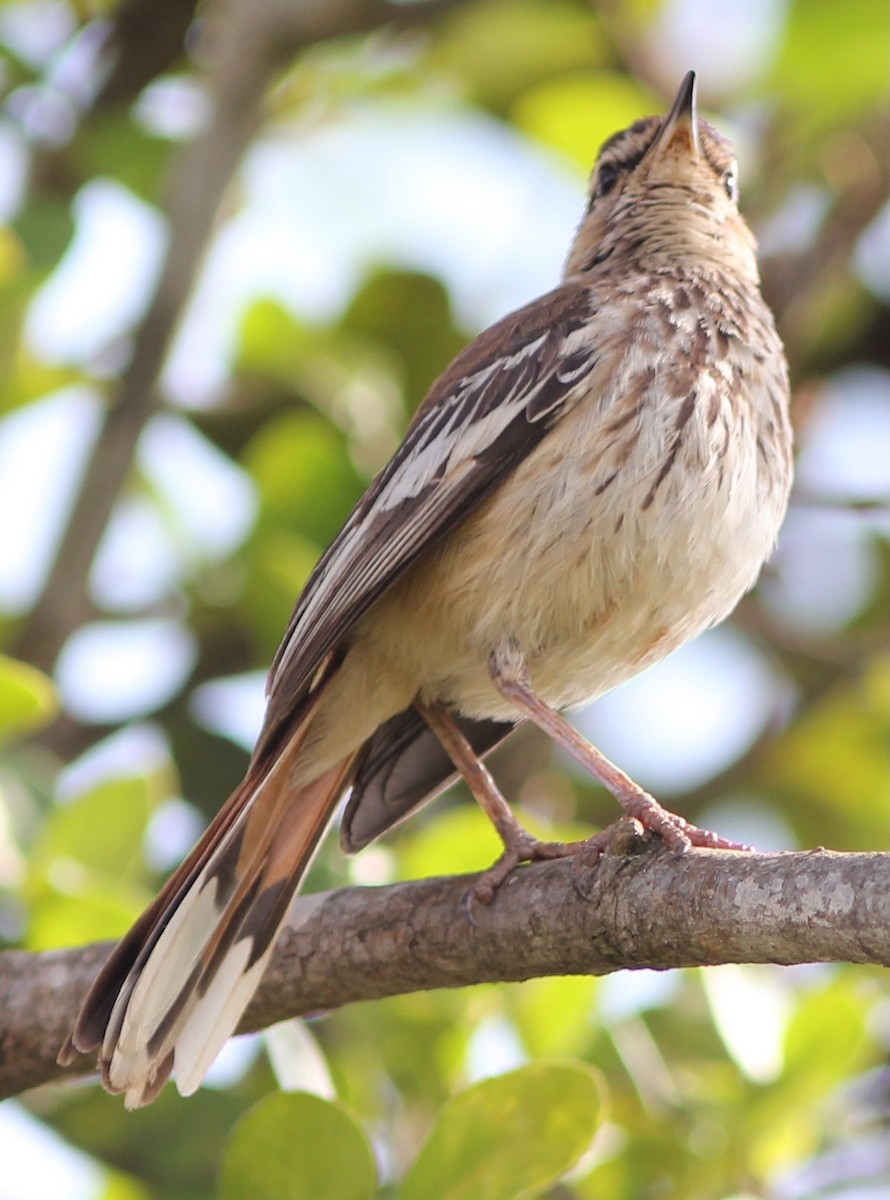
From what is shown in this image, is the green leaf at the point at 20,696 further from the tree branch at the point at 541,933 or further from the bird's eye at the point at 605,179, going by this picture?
the bird's eye at the point at 605,179

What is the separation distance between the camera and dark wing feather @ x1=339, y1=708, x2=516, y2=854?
457 centimetres

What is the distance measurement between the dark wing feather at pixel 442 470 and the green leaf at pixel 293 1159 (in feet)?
3.97

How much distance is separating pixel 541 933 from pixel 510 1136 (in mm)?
400

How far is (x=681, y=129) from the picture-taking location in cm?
514

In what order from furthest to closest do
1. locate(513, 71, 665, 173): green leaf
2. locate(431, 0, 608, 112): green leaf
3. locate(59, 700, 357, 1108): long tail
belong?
locate(431, 0, 608, 112): green leaf, locate(513, 71, 665, 173): green leaf, locate(59, 700, 357, 1108): long tail

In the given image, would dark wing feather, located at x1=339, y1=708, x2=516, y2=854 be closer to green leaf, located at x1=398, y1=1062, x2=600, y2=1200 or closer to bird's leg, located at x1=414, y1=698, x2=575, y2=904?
bird's leg, located at x1=414, y1=698, x2=575, y2=904

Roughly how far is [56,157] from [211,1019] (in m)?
3.54

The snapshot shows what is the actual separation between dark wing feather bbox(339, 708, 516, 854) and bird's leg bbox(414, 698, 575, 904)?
0.08m

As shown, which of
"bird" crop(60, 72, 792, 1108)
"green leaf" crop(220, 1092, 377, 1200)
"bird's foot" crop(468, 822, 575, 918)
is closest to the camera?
"green leaf" crop(220, 1092, 377, 1200)

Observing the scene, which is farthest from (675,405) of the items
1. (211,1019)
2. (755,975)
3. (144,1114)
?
(144,1114)

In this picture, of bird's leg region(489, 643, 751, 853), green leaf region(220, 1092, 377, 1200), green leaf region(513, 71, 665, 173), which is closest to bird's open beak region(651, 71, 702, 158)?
green leaf region(513, 71, 665, 173)

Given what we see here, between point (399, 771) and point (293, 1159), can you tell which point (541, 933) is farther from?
point (399, 771)

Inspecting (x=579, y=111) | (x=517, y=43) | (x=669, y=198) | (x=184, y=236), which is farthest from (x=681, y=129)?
(x=184, y=236)

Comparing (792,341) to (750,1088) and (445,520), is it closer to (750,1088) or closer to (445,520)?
(445,520)
